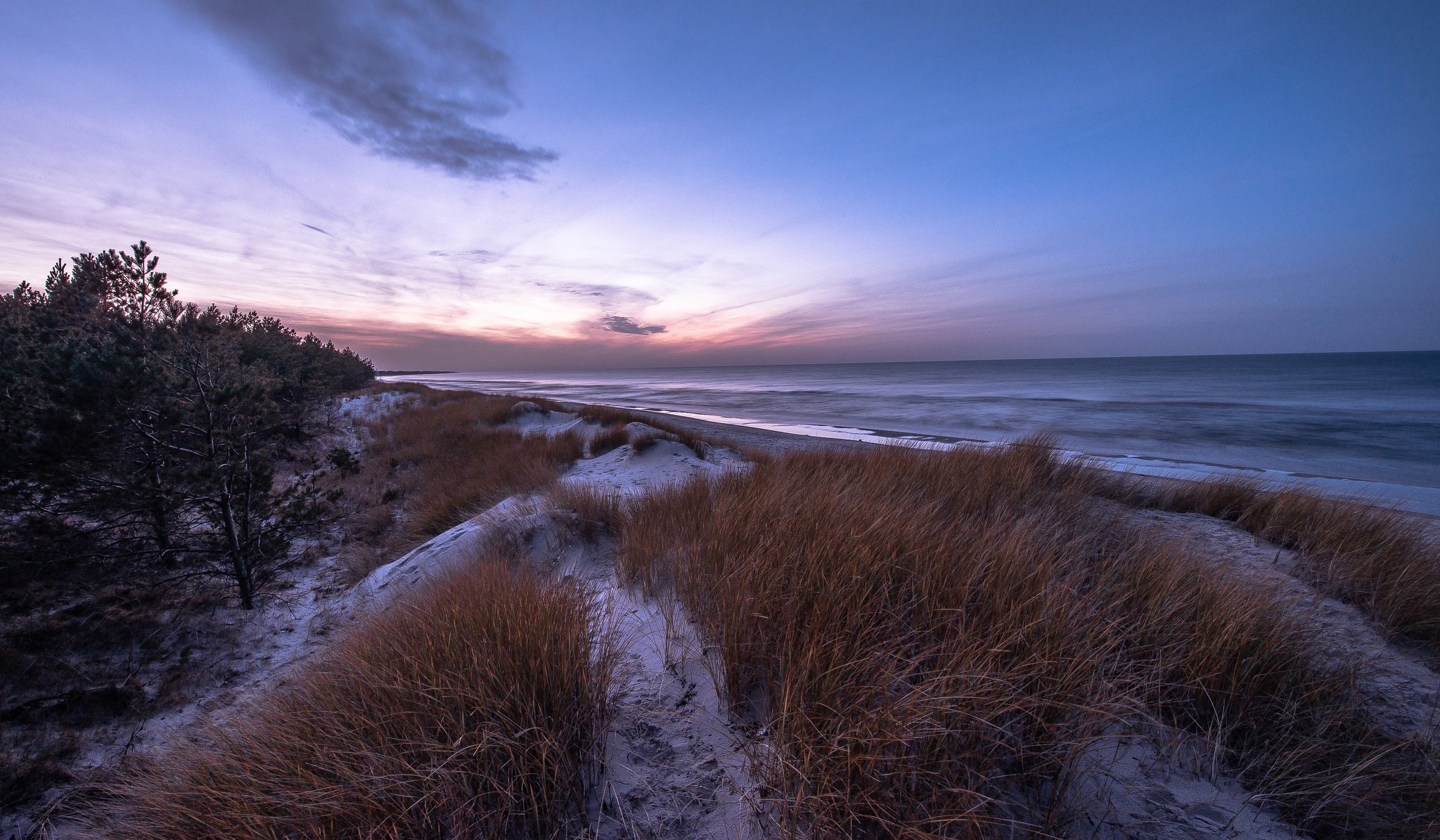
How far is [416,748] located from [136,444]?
5.20m

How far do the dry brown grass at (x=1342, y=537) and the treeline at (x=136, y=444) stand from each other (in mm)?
9108

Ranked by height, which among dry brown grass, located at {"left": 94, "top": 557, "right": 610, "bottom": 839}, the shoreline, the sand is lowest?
the shoreline

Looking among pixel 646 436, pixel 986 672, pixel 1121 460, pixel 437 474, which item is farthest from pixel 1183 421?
pixel 437 474

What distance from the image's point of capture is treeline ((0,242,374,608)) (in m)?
3.95

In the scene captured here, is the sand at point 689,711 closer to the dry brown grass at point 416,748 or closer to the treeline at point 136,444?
the dry brown grass at point 416,748

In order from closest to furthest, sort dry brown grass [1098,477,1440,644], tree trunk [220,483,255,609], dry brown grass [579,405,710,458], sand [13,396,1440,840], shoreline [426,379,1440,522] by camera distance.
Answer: sand [13,396,1440,840], dry brown grass [1098,477,1440,644], tree trunk [220,483,255,609], shoreline [426,379,1440,522], dry brown grass [579,405,710,458]

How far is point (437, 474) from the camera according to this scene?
9242mm

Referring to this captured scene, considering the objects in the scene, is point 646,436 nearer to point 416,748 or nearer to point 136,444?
point 136,444

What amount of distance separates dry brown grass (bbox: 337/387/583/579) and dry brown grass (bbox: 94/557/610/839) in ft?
13.5

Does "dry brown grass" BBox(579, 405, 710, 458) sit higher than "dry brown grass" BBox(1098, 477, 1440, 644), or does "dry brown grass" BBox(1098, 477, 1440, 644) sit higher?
"dry brown grass" BBox(579, 405, 710, 458)

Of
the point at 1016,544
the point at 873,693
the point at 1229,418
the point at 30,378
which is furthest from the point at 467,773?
the point at 1229,418

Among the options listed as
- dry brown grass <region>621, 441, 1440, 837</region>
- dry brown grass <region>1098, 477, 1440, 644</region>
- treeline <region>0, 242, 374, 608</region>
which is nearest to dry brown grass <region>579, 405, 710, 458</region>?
treeline <region>0, 242, 374, 608</region>

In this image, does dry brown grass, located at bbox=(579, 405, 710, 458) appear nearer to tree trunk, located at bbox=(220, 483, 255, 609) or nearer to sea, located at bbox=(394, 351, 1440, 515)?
tree trunk, located at bbox=(220, 483, 255, 609)

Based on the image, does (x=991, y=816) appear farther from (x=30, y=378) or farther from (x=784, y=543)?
(x=30, y=378)
